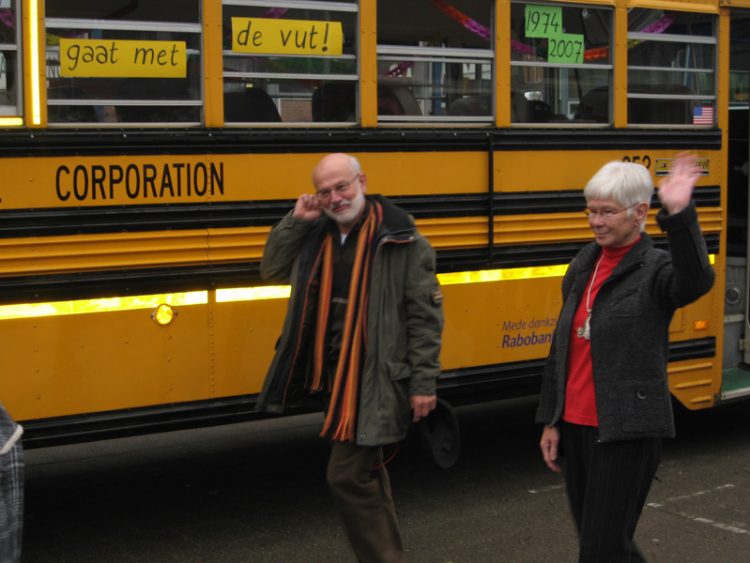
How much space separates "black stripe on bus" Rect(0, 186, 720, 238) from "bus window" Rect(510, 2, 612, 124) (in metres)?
0.41

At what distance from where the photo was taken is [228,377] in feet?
17.1

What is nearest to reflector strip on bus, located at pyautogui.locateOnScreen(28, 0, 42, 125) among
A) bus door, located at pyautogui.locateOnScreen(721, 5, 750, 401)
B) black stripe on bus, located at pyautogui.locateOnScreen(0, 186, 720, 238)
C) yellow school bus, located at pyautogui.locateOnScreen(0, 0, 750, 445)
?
yellow school bus, located at pyautogui.locateOnScreen(0, 0, 750, 445)

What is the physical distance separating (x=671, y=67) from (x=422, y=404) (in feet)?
10.3

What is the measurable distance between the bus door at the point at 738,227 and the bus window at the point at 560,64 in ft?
3.42

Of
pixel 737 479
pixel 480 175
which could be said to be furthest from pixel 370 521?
pixel 737 479

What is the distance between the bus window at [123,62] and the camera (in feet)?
15.7

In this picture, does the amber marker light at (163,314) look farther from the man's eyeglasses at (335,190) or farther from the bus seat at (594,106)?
the bus seat at (594,106)

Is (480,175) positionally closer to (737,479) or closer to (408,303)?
(408,303)

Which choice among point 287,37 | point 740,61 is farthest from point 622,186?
point 740,61

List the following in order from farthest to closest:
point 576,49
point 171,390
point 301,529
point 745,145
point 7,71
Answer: point 745,145, point 576,49, point 301,529, point 171,390, point 7,71

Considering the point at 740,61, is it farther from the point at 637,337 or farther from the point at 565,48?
the point at 637,337

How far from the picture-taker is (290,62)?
530cm

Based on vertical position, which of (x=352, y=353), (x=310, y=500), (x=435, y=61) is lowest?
(x=310, y=500)

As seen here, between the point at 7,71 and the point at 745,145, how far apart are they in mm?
4578
